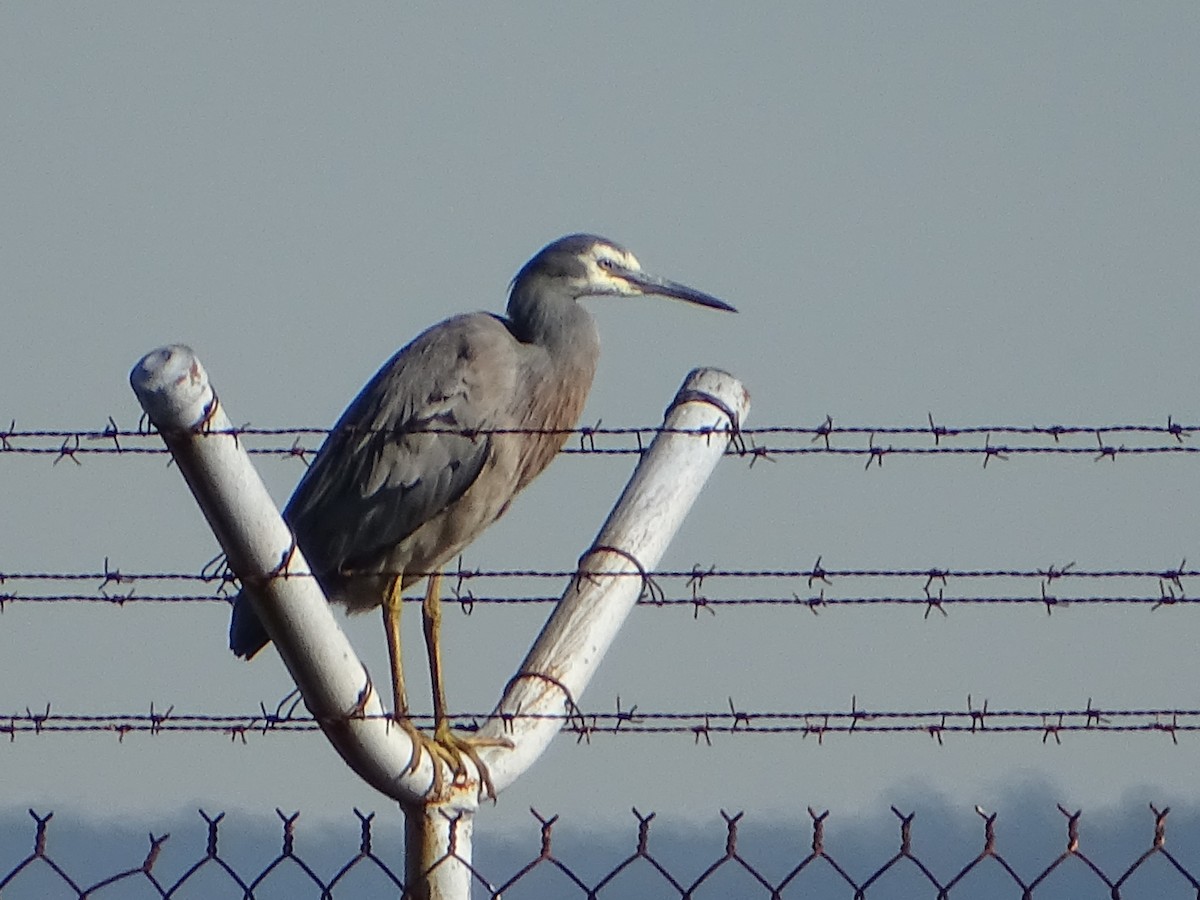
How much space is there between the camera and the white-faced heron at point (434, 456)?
262 inches

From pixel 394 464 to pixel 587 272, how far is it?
4.09ft

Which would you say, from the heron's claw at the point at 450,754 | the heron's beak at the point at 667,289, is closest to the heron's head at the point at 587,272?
the heron's beak at the point at 667,289

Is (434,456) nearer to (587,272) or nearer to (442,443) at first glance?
(442,443)

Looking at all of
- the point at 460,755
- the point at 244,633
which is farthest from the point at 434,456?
the point at 460,755

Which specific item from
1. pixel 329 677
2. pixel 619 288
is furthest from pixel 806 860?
pixel 619 288

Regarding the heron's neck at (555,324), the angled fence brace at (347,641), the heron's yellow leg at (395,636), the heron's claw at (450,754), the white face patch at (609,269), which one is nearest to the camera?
the angled fence brace at (347,641)

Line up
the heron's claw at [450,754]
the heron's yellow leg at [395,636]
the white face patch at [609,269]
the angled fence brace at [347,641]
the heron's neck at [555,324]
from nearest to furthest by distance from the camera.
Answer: the angled fence brace at [347,641] < the heron's claw at [450,754] < the heron's yellow leg at [395,636] < the heron's neck at [555,324] < the white face patch at [609,269]

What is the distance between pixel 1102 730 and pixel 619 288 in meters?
4.08

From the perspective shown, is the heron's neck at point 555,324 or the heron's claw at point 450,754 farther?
the heron's neck at point 555,324

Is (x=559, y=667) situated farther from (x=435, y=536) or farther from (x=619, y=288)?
(x=619, y=288)

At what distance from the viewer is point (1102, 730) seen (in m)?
3.79

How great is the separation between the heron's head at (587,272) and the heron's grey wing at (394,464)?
709 mm

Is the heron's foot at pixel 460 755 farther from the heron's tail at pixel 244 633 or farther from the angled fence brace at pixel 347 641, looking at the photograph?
the heron's tail at pixel 244 633

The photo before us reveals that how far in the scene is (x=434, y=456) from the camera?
6.71m
